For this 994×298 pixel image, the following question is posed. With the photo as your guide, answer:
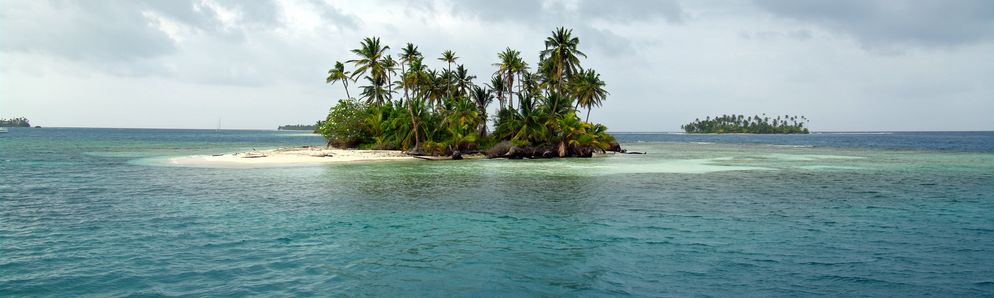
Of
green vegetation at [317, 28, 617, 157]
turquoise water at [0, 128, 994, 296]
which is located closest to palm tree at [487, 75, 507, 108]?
green vegetation at [317, 28, 617, 157]

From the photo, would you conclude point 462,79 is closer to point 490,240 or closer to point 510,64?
point 510,64

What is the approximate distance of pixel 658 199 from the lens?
1003 inches

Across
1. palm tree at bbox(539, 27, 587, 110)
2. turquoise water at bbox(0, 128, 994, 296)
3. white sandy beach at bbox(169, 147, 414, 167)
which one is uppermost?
palm tree at bbox(539, 27, 587, 110)

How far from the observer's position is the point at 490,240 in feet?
52.2

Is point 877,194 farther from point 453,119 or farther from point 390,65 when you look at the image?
point 390,65

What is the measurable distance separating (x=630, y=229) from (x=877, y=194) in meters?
17.5

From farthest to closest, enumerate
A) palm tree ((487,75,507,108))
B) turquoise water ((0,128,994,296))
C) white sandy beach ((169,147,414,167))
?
palm tree ((487,75,507,108)), white sandy beach ((169,147,414,167)), turquoise water ((0,128,994,296))

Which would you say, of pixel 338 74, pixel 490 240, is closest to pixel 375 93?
pixel 338 74

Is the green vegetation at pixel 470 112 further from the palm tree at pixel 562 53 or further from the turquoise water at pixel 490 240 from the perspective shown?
the turquoise water at pixel 490 240


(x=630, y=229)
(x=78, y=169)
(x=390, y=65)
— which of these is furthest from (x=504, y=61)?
(x=630, y=229)

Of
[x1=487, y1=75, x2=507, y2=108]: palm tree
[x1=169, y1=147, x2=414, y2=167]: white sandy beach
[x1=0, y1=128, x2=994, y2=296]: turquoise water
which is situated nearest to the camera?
[x1=0, y1=128, x2=994, y2=296]: turquoise water

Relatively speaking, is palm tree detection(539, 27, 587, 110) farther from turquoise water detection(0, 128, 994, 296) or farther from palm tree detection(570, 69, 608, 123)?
turquoise water detection(0, 128, 994, 296)

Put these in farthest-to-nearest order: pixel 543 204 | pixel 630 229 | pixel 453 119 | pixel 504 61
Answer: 1. pixel 504 61
2. pixel 453 119
3. pixel 543 204
4. pixel 630 229

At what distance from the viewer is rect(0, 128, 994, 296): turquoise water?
37.4ft
